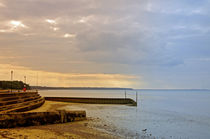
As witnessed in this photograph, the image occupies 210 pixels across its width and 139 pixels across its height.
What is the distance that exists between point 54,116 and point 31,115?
7.12 feet

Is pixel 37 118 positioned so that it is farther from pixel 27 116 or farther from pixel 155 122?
pixel 155 122

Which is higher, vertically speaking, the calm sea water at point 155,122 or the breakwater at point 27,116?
the breakwater at point 27,116

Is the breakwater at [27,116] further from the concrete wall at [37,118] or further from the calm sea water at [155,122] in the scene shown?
the calm sea water at [155,122]

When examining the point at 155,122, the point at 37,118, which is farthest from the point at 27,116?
the point at 155,122

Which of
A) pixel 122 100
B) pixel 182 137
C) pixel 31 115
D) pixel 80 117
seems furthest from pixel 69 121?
pixel 122 100

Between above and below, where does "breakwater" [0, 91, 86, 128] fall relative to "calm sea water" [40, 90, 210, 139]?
above

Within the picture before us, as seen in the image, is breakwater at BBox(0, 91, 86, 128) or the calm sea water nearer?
breakwater at BBox(0, 91, 86, 128)

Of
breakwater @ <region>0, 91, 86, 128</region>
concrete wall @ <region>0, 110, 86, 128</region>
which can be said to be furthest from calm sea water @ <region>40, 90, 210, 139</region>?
breakwater @ <region>0, 91, 86, 128</region>

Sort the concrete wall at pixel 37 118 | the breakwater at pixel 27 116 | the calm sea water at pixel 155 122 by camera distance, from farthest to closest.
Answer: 1. the calm sea water at pixel 155 122
2. the breakwater at pixel 27 116
3. the concrete wall at pixel 37 118

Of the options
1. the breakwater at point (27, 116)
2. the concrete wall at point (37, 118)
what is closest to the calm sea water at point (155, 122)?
the concrete wall at point (37, 118)

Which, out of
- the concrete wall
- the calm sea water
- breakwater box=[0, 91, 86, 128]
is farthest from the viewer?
the calm sea water

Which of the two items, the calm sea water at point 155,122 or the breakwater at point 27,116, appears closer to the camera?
the breakwater at point 27,116

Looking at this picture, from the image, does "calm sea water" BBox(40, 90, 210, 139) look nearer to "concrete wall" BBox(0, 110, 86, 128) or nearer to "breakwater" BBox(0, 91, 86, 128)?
"concrete wall" BBox(0, 110, 86, 128)

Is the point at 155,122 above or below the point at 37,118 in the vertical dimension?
below
